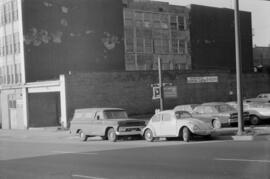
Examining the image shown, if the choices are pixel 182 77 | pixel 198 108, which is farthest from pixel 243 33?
pixel 198 108

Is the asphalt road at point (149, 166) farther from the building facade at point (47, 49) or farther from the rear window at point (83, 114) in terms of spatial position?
the building facade at point (47, 49)

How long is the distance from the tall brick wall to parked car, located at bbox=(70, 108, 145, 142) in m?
11.6

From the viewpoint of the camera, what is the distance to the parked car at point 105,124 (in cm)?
2647

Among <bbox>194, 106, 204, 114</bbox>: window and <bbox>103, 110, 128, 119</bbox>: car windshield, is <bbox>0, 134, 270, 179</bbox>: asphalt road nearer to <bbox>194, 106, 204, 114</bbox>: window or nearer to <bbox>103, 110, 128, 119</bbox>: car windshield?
<bbox>103, 110, 128, 119</bbox>: car windshield

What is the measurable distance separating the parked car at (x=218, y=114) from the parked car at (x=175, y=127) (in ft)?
14.5

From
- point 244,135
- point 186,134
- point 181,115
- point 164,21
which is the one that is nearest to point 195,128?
point 186,134

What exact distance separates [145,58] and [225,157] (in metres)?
44.0

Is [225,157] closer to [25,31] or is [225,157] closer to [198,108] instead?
[198,108]

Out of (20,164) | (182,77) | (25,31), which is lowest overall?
(20,164)

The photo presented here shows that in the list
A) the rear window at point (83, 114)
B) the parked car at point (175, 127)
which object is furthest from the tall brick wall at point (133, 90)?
the parked car at point (175, 127)

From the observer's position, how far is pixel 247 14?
69.6 m

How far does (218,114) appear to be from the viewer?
29406 mm

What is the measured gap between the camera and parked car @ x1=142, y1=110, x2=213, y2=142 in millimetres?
23141

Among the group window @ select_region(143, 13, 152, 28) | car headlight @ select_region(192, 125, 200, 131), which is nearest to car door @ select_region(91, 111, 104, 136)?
car headlight @ select_region(192, 125, 200, 131)
